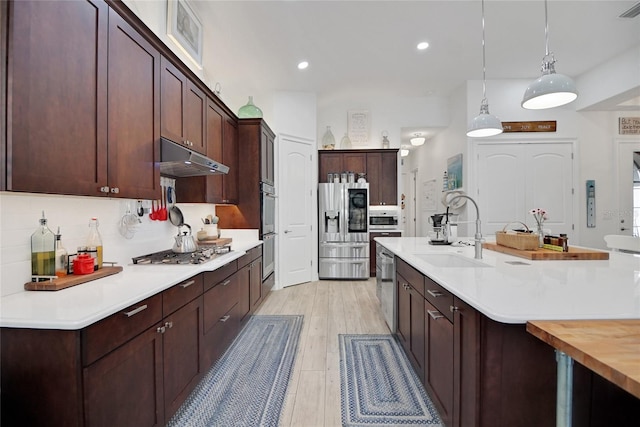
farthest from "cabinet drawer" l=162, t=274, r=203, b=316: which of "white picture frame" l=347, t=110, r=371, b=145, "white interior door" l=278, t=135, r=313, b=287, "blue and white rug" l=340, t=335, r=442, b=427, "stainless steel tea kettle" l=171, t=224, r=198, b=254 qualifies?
"white picture frame" l=347, t=110, r=371, b=145

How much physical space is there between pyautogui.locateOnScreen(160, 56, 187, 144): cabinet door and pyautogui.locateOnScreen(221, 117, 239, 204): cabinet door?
0.86 meters

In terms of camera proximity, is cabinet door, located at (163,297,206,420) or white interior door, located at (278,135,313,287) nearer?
cabinet door, located at (163,297,206,420)

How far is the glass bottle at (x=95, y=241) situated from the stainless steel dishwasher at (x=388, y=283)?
84.4 inches

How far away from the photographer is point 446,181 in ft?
17.1

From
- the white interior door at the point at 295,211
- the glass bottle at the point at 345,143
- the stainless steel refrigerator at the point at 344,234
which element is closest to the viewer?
the white interior door at the point at 295,211

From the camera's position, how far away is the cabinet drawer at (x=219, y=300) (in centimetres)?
190

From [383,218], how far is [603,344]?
436 cm

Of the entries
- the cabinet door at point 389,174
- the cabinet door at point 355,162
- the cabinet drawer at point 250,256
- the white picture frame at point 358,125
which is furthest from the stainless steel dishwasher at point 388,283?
the white picture frame at point 358,125

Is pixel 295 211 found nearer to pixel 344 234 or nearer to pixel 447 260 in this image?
pixel 344 234

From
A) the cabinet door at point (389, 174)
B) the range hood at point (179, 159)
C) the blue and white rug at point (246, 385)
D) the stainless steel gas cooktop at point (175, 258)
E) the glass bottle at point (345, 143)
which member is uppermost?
the glass bottle at point (345, 143)

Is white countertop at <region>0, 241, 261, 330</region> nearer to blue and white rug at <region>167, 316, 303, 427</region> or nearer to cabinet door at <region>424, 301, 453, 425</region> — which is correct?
blue and white rug at <region>167, 316, 303, 427</region>

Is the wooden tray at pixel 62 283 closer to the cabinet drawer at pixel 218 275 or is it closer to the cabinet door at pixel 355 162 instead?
the cabinet drawer at pixel 218 275

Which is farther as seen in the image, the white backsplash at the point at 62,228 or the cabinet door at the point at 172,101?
the cabinet door at the point at 172,101

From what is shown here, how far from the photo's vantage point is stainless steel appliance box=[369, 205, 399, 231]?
505cm
